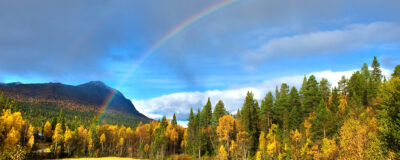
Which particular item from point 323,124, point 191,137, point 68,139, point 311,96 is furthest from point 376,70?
point 68,139

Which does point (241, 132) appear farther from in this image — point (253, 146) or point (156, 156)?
point (156, 156)

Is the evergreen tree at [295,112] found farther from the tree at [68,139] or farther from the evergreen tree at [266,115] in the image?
the tree at [68,139]

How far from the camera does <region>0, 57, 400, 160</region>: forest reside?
29.4m

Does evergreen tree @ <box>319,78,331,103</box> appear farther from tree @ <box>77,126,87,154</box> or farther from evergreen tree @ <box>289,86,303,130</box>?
tree @ <box>77,126,87,154</box>

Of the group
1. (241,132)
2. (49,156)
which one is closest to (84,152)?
(49,156)

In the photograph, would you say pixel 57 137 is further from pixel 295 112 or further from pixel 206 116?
pixel 295 112

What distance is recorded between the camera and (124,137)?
455 ft

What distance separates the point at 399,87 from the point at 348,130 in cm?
865

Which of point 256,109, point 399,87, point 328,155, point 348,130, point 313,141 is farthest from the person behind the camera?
point 256,109

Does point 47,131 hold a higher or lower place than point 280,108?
lower

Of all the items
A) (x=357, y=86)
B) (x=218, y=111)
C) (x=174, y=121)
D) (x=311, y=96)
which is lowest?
(x=174, y=121)

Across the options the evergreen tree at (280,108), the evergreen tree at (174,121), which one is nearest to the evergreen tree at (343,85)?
the evergreen tree at (280,108)

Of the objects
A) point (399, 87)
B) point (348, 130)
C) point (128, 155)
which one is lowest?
point (128, 155)

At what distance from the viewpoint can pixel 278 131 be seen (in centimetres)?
7725
